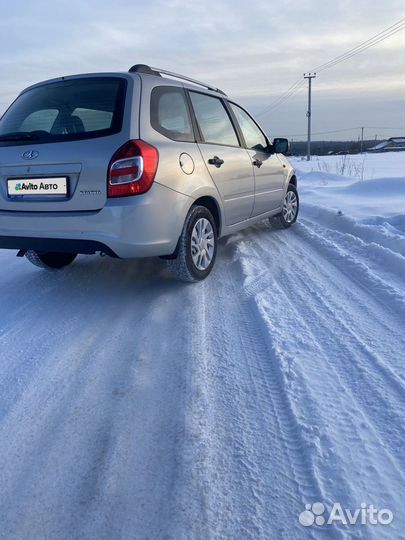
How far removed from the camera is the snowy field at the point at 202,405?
1.56 m

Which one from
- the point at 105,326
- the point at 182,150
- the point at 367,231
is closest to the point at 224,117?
the point at 182,150

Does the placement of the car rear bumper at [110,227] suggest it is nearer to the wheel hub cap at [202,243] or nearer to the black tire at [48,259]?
the wheel hub cap at [202,243]

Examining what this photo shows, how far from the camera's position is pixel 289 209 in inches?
247

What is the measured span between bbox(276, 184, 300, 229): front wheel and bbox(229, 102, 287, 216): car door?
0.26 m

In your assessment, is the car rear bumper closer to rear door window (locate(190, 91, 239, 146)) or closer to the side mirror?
rear door window (locate(190, 91, 239, 146))

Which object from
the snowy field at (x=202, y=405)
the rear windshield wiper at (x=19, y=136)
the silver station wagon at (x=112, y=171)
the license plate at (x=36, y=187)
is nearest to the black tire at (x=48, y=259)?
the snowy field at (x=202, y=405)

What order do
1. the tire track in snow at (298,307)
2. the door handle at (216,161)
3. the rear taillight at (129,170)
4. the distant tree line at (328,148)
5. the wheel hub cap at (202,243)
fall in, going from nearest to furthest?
the tire track in snow at (298,307)
the rear taillight at (129,170)
the wheel hub cap at (202,243)
the door handle at (216,161)
the distant tree line at (328,148)

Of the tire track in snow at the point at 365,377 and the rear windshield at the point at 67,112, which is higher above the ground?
the rear windshield at the point at 67,112

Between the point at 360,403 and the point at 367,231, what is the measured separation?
3.66 meters

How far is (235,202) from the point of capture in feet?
14.9

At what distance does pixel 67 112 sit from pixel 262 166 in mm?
2465

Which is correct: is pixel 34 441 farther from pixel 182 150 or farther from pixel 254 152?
pixel 254 152

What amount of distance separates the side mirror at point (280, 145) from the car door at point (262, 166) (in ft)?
0.24

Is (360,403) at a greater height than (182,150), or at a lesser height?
lesser
